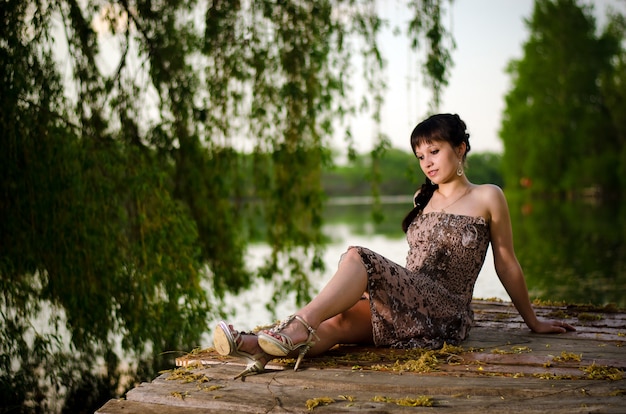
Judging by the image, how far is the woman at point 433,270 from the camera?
9.11ft

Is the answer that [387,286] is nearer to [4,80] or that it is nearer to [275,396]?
[275,396]

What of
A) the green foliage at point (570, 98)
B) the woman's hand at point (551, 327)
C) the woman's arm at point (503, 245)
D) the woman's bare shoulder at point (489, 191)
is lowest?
the woman's hand at point (551, 327)

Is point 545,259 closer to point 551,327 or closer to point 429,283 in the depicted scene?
point 551,327

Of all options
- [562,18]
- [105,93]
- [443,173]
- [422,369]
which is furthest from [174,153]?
Result: [562,18]

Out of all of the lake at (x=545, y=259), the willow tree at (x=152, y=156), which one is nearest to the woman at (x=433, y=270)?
the willow tree at (x=152, y=156)

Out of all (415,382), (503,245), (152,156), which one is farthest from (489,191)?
(152,156)

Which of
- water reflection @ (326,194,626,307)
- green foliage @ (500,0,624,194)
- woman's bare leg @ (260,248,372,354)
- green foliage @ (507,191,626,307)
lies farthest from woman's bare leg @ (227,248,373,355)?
green foliage @ (500,0,624,194)

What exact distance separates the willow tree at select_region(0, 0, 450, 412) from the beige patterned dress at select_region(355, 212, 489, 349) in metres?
1.95

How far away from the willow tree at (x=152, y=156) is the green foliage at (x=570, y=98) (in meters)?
27.2

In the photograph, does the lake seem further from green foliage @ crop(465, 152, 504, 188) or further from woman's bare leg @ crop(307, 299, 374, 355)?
green foliage @ crop(465, 152, 504, 188)

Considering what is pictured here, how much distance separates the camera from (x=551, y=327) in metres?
3.24

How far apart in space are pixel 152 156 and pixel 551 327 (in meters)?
3.40

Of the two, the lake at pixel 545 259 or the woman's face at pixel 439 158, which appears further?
the lake at pixel 545 259

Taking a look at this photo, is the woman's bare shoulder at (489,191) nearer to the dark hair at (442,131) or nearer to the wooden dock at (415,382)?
the dark hair at (442,131)
